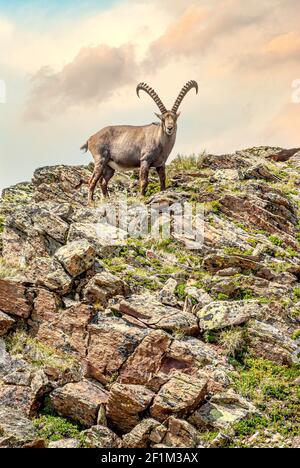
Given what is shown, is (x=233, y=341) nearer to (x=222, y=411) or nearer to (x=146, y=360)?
(x=146, y=360)

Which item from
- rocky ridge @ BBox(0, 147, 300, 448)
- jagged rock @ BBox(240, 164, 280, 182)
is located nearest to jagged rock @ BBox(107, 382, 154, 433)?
rocky ridge @ BBox(0, 147, 300, 448)

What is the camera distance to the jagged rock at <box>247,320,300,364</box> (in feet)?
50.2

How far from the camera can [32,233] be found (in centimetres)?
1988

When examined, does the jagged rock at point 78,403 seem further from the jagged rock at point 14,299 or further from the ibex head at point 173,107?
the ibex head at point 173,107

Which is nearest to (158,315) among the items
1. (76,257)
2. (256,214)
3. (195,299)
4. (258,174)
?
(195,299)

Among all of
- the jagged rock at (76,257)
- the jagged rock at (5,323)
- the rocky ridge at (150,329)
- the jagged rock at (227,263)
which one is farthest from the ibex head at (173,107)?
the jagged rock at (5,323)

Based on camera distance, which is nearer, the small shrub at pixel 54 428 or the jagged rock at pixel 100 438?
the jagged rock at pixel 100 438

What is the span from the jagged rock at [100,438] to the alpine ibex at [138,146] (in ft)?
43.7

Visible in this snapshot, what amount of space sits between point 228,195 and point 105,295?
8469 millimetres

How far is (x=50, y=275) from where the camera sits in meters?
17.2

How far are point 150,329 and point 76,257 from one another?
3.44 m

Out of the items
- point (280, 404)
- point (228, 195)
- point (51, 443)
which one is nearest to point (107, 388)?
point (51, 443)

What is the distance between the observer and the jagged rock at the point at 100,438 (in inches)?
487

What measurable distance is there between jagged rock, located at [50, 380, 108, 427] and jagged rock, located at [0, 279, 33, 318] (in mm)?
3325
